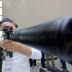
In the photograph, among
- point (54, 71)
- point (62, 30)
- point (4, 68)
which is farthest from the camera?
point (54, 71)

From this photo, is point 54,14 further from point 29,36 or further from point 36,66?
point 29,36

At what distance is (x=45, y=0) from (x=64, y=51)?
501cm

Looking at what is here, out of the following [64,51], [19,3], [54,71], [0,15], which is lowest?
[54,71]

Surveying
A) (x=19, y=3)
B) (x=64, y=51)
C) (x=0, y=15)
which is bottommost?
(x=64, y=51)

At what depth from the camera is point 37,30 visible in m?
0.21

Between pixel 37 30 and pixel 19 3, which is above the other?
pixel 19 3

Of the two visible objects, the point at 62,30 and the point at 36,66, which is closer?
the point at 62,30

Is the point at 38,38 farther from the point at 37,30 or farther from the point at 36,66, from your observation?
the point at 36,66

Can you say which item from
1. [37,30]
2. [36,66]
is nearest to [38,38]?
[37,30]

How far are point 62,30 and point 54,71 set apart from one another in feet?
10.7

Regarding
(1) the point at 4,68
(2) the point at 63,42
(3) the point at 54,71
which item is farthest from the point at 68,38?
(3) the point at 54,71

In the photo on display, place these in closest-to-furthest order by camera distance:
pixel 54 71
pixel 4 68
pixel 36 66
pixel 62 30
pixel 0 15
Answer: pixel 62 30
pixel 4 68
pixel 54 71
pixel 36 66
pixel 0 15

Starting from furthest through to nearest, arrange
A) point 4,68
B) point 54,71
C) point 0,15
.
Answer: point 0,15 → point 54,71 → point 4,68

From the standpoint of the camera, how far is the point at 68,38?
16 cm
